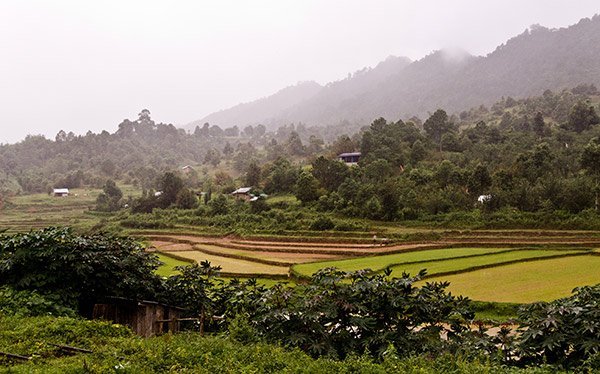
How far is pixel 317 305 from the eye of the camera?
6203mm

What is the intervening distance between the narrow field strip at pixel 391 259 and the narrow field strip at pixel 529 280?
3122mm

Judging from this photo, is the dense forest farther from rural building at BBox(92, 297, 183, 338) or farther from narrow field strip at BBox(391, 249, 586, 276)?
rural building at BBox(92, 297, 183, 338)

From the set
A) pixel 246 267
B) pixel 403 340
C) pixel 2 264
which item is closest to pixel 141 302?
pixel 2 264

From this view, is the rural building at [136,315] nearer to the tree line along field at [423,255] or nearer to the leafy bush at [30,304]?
the leafy bush at [30,304]

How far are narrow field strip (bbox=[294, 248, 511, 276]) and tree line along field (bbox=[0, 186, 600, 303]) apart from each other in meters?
0.05

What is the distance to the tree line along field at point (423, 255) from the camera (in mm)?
16672

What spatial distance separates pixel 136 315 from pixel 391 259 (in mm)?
16759

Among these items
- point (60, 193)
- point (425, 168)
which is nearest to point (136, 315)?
point (425, 168)

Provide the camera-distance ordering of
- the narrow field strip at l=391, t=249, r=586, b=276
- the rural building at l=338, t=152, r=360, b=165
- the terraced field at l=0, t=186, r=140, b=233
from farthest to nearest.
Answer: the rural building at l=338, t=152, r=360, b=165, the terraced field at l=0, t=186, r=140, b=233, the narrow field strip at l=391, t=249, r=586, b=276

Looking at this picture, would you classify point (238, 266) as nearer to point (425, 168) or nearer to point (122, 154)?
point (425, 168)

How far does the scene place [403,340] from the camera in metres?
5.94

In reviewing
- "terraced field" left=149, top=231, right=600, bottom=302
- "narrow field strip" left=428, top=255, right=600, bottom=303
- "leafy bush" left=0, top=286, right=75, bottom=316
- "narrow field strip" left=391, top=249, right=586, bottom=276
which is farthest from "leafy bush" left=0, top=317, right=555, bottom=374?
"narrow field strip" left=391, top=249, right=586, bottom=276

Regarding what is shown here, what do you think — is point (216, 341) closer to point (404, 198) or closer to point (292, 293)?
point (292, 293)

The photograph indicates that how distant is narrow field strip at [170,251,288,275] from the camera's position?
22.1 m
